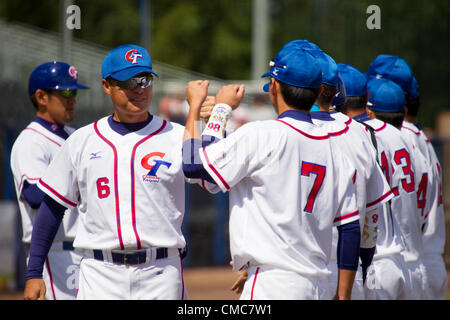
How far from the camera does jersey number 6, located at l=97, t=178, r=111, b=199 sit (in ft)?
13.5

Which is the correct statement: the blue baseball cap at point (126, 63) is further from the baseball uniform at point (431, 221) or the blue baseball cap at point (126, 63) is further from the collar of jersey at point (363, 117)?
the baseball uniform at point (431, 221)

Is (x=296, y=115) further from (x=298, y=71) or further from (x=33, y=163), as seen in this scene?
(x=33, y=163)

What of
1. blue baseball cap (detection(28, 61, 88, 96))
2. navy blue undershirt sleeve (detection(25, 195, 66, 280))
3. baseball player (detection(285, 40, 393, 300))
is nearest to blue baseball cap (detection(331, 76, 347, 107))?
baseball player (detection(285, 40, 393, 300))

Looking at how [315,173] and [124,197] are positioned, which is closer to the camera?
[315,173]

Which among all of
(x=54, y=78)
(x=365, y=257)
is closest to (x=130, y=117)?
(x=54, y=78)

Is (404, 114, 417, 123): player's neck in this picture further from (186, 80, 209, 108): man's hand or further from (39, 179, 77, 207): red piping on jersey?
(39, 179, 77, 207): red piping on jersey

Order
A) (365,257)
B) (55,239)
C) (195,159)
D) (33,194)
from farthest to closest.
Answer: (55,239), (33,194), (365,257), (195,159)

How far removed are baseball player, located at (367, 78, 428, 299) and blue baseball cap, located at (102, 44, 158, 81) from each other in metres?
1.79

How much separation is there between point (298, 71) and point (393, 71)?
8.60 ft

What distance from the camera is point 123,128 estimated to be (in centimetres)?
429

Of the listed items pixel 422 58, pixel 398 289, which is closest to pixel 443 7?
pixel 422 58

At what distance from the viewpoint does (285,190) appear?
3670 mm

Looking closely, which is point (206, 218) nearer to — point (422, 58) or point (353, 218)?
point (422, 58)
